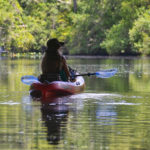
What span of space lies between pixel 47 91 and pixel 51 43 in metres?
1.21

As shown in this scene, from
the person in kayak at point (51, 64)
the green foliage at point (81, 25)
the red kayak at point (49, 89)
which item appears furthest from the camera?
the green foliage at point (81, 25)

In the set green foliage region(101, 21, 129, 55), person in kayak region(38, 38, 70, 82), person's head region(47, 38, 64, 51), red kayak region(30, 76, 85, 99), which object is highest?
person's head region(47, 38, 64, 51)

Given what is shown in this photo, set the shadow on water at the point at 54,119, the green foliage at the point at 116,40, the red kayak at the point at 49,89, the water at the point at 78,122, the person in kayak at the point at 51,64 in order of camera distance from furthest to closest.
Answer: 1. the green foliage at the point at 116,40
2. the person in kayak at the point at 51,64
3. the red kayak at the point at 49,89
4. the shadow on water at the point at 54,119
5. the water at the point at 78,122

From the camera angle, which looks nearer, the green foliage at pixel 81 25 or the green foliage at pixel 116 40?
the green foliage at pixel 81 25

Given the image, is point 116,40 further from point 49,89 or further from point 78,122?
point 78,122

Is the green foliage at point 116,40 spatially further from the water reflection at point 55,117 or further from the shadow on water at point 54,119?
the shadow on water at point 54,119

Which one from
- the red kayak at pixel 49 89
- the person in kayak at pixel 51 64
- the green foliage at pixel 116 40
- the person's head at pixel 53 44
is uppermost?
the person's head at pixel 53 44

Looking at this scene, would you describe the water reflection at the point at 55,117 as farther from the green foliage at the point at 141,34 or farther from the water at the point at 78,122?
the green foliage at the point at 141,34

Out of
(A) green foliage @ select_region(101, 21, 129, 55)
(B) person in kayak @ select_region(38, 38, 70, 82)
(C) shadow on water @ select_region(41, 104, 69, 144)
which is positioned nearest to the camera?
(C) shadow on water @ select_region(41, 104, 69, 144)

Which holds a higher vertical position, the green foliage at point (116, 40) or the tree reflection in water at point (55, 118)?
the tree reflection in water at point (55, 118)

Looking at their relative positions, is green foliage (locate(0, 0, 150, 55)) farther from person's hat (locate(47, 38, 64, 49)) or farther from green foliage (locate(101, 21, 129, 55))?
person's hat (locate(47, 38, 64, 49))

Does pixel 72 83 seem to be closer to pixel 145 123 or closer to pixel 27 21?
pixel 145 123

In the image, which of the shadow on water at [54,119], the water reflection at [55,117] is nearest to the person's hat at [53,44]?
the water reflection at [55,117]

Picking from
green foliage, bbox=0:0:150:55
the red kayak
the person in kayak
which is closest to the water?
the red kayak
